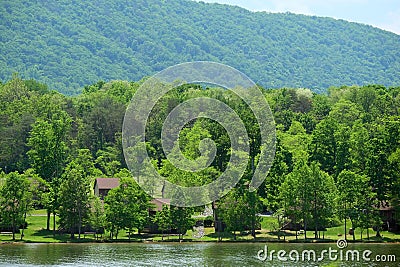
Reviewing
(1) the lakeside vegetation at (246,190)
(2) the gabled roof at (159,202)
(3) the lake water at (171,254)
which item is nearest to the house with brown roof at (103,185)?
(1) the lakeside vegetation at (246,190)

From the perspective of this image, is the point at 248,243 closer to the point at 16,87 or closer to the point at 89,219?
the point at 89,219

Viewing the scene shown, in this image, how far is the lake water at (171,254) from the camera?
50.1 m

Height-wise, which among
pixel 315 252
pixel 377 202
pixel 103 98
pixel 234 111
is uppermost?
pixel 103 98

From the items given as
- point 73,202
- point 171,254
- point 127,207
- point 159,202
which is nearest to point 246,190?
point 159,202

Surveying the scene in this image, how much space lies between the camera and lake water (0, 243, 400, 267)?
5006 cm

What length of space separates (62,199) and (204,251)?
17.2m

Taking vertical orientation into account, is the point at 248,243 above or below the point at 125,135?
below

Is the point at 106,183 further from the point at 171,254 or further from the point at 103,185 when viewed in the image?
the point at 171,254

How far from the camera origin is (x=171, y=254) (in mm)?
56250

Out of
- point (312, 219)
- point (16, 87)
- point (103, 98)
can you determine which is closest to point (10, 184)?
point (312, 219)

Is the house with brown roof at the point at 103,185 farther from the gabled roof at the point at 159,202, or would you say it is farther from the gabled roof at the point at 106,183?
the gabled roof at the point at 159,202

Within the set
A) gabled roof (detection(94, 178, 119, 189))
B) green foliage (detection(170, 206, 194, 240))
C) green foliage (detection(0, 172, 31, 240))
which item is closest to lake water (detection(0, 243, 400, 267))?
green foliage (detection(170, 206, 194, 240))

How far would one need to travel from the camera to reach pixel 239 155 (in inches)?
2950

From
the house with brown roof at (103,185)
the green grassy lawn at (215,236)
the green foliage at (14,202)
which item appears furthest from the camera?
the house with brown roof at (103,185)
